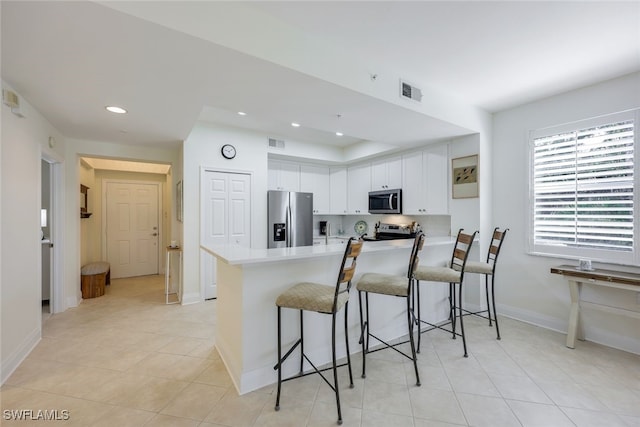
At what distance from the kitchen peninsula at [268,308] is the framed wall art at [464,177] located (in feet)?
4.71

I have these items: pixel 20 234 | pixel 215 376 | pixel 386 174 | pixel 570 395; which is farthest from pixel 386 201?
pixel 20 234

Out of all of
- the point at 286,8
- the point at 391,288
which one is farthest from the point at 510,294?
the point at 286,8

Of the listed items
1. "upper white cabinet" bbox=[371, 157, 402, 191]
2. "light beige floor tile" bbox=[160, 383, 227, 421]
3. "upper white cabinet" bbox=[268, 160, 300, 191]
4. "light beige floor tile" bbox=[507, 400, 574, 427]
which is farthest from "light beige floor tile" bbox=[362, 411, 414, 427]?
"upper white cabinet" bbox=[268, 160, 300, 191]

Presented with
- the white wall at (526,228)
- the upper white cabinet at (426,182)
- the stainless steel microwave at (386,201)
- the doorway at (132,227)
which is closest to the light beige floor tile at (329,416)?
the white wall at (526,228)

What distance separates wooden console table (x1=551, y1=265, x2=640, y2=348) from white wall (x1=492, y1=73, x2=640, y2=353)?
0.78 ft

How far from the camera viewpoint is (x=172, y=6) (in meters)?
1.49

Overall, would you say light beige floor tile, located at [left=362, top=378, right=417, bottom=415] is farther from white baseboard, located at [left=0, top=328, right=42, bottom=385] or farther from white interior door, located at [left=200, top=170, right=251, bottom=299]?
white interior door, located at [left=200, top=170, right=251, bottom=299]

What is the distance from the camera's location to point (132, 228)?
5.77 metres

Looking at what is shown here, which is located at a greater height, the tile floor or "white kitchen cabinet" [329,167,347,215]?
"white kitchen cabinet" [329,167,347,215]

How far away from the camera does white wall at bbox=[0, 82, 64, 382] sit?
211 centimetres

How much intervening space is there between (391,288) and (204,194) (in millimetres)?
3090

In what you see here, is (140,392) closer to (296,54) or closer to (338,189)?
(296,54)

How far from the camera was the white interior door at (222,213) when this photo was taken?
400 cm

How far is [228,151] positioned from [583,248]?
4.63 m
